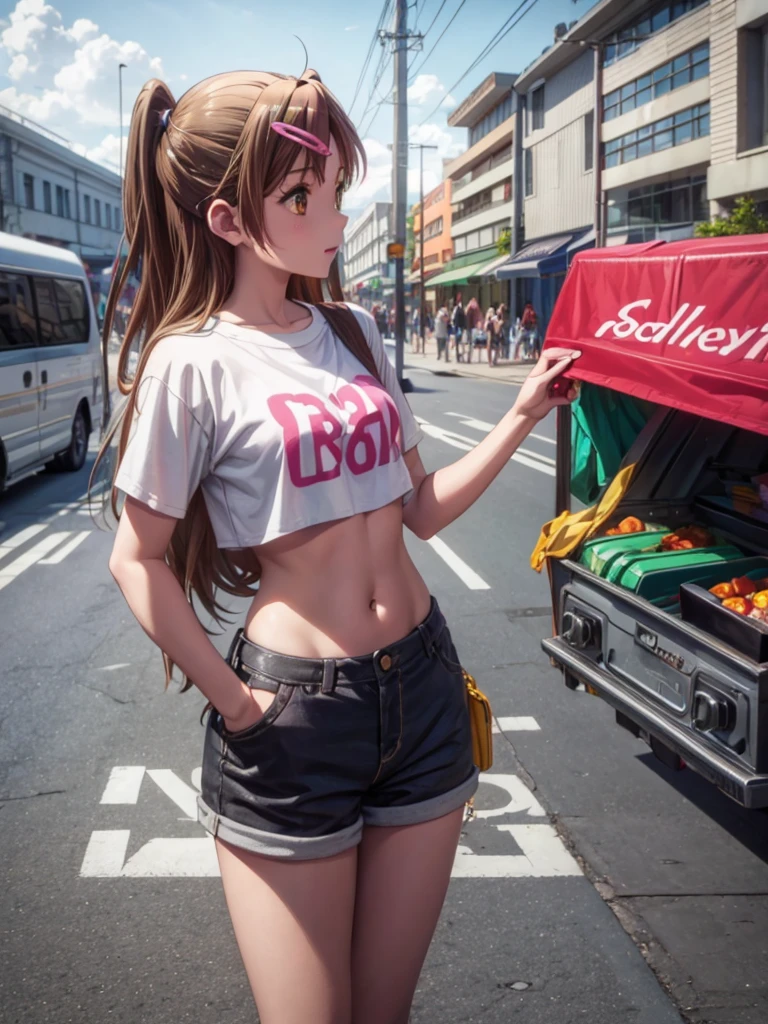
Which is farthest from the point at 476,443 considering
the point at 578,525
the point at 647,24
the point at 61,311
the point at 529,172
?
the point at 529,172

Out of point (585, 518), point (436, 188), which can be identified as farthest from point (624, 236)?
point (436, 188)

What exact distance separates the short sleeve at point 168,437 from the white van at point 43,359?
31.1 feet

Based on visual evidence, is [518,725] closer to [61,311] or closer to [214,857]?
[214,857]

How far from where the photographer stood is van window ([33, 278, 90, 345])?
1213cm

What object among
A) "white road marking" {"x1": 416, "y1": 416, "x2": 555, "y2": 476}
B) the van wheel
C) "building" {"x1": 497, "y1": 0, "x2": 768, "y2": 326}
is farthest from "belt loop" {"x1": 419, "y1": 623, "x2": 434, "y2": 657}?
"building" {"x1": 497, "y1": 0, "x2": 768, "y2": 326}

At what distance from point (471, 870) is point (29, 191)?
64.4 m

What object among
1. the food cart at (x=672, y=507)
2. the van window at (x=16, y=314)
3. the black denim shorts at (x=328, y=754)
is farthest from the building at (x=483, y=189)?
the black denim shorts at (x=328, y=754)

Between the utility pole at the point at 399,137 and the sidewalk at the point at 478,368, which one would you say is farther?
the sidewalk at the point at 478,368

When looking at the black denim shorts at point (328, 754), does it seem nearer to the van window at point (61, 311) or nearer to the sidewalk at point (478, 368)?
the van window at point (61, 311)

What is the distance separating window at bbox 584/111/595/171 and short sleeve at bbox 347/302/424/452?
131 ft

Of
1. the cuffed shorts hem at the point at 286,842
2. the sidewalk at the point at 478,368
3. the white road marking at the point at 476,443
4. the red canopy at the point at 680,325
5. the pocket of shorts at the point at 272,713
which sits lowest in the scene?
the white road marking at the point at 476,443

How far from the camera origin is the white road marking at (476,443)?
1339 cm

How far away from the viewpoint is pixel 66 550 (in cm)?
912

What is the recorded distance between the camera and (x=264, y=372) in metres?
1.76
